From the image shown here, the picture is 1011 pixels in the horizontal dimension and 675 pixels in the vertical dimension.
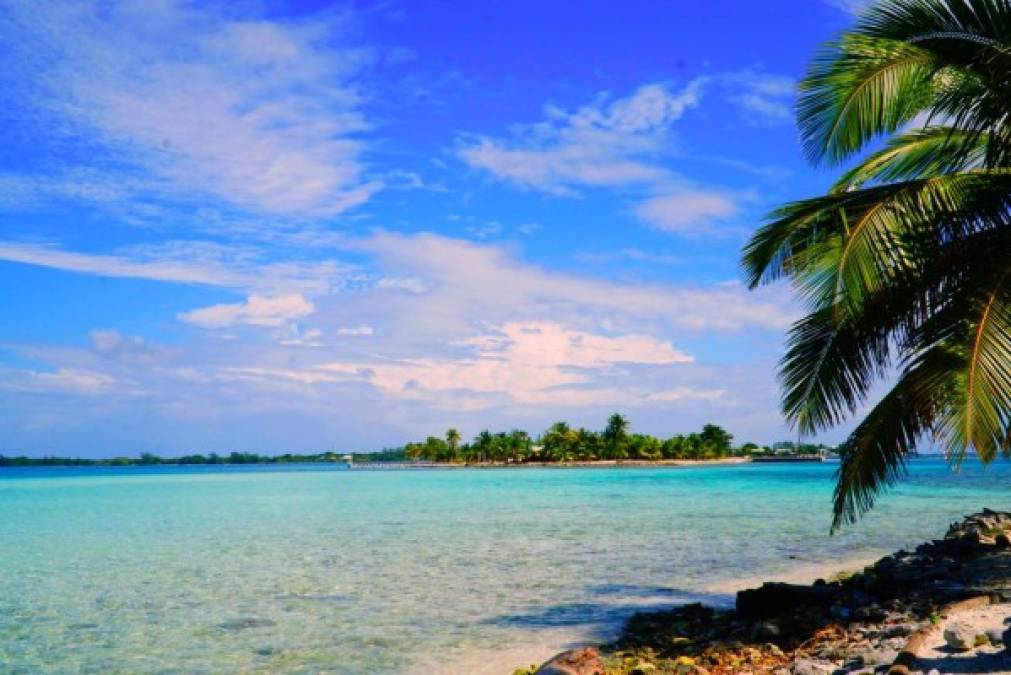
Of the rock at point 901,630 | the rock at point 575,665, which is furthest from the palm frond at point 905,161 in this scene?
the rock at point 575,665

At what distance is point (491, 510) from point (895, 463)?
86.8 ft

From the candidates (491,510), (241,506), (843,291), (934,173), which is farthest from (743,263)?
(241,506)

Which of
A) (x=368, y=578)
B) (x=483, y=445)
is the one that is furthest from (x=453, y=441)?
(x=368, y=578)

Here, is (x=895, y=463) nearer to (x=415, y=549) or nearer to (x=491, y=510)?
(x=415, y=549)

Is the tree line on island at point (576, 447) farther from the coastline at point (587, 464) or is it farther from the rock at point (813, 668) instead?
the rock at point (813, 668)

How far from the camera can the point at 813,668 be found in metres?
7.11

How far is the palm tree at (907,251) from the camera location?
6.54 metres

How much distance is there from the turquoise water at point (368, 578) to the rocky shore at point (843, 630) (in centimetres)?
145

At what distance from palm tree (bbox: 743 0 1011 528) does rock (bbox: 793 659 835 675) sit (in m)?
1.47

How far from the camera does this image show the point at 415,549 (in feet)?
64.8

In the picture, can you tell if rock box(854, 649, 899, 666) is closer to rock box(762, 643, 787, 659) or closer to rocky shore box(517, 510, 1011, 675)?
rocky shore box(517, 510, 1011, 675)

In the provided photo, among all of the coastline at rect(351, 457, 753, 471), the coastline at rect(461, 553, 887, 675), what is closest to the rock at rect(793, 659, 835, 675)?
the coastline at rect(461, 553, 887, 675)

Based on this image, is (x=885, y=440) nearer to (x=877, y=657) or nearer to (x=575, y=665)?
(x=877, y=657)

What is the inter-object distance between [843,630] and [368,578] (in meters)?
9.11
